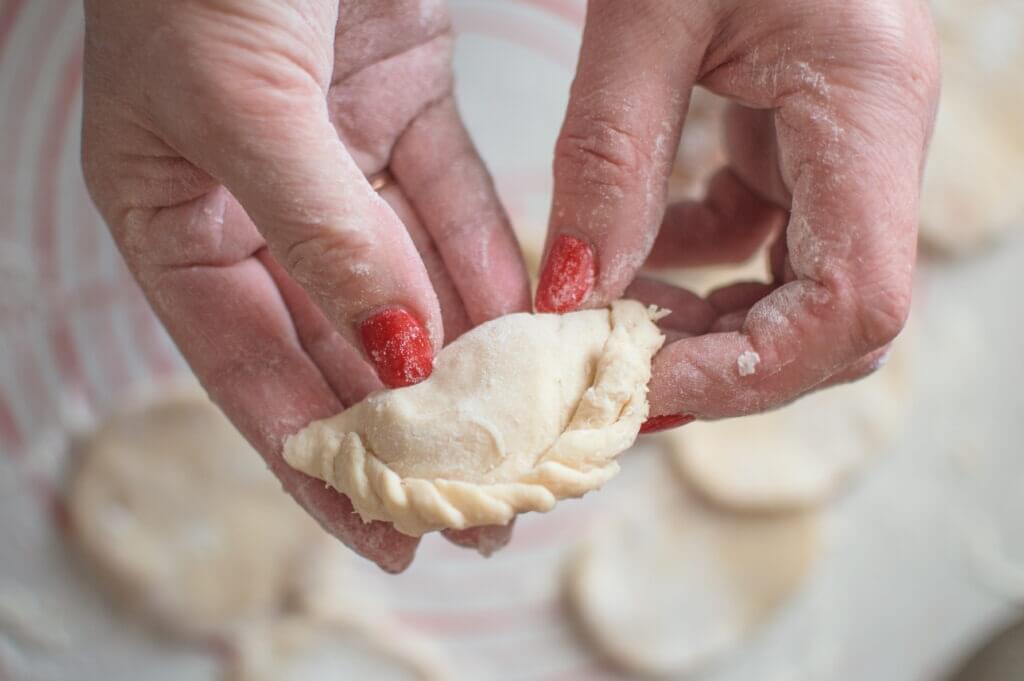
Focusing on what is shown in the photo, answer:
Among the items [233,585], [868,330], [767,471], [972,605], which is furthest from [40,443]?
[972,605]

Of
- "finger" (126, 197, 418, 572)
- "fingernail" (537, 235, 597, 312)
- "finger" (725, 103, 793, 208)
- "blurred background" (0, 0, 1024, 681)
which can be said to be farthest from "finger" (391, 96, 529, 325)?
"blurred background" (0, 0, 1024, 681)

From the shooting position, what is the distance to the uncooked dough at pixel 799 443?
180 centimetres

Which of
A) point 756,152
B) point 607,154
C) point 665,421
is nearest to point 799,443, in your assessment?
point 756,152

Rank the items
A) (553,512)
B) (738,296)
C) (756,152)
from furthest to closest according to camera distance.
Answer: (553,512) < (756,152) < (738,296)

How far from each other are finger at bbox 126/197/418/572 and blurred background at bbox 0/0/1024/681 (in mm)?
669

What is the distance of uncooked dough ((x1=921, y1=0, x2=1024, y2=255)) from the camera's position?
1895mm

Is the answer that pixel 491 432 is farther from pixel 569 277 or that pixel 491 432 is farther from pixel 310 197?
pixel 310 197

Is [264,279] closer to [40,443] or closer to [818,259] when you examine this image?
[818,259]

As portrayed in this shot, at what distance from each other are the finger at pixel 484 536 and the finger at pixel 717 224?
0.48 m

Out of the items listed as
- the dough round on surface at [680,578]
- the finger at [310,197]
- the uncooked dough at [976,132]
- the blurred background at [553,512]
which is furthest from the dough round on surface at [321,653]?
the uncooked dough at [976,132]

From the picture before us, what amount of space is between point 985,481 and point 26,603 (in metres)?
1.89

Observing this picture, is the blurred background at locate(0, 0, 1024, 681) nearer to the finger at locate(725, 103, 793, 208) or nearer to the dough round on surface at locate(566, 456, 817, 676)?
the dough round on surface at locate(566, 456, 817, 676)

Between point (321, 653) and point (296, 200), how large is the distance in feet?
3.73

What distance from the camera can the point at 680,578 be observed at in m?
1.79
